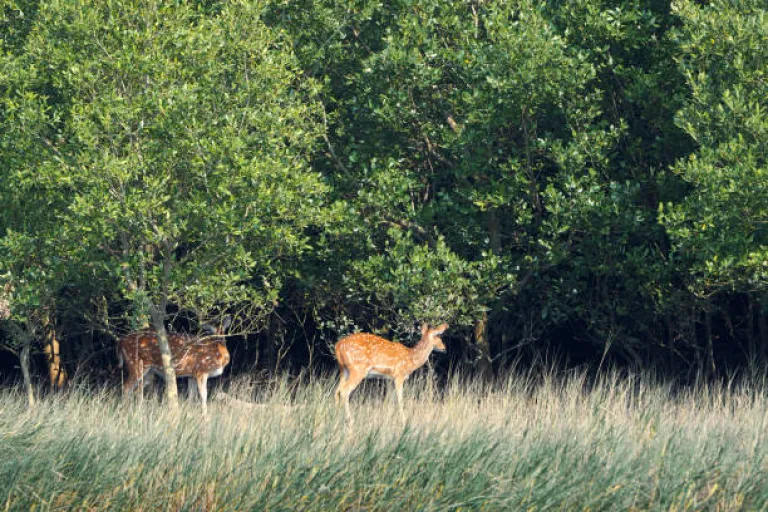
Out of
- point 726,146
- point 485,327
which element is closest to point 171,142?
point 485,327

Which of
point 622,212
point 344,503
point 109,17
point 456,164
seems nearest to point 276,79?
point 109,17

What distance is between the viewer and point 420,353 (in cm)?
1447

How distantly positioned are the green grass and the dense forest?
3500 millimetres

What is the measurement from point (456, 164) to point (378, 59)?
7.42 feet

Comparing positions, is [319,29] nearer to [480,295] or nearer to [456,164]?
[456,164]

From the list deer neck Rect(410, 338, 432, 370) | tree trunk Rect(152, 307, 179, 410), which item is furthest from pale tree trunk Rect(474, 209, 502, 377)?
tree trunk Rect(152, 307, 179, 410)

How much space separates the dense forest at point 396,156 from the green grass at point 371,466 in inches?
138

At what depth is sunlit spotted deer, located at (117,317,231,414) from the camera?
15547 mm

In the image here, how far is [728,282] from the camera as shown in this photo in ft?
42.7

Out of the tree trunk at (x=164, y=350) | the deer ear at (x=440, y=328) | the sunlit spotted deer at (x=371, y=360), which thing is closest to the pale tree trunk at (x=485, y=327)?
the deer ear at (x=440, y=328)

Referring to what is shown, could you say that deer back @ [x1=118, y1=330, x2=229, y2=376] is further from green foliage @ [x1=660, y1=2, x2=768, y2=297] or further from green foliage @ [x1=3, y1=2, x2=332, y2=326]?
green foliage @ [x1=660, y1=2, x2=768, y2=297]

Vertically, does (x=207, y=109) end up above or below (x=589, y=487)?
above

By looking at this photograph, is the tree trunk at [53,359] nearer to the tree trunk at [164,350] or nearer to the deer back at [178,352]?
the deer back at [178,352]

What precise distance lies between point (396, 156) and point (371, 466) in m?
7.30
